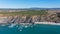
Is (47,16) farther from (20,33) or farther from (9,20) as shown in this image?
(20,33)

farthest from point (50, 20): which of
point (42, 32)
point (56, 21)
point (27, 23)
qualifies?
point (42, 32)

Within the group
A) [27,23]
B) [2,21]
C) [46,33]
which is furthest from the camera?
[2,21]

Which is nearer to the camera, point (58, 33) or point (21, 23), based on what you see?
point (58, 33)

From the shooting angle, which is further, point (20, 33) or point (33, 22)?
point (33, 22)

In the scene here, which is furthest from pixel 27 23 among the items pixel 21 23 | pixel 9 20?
pixel 9 20

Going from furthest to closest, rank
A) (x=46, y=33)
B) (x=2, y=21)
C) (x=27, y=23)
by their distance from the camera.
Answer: (x=2, y=21) < (x=27, y=23) < (x=46, y=33)

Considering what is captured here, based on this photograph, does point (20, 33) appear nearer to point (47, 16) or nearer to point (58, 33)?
point (58, 33)

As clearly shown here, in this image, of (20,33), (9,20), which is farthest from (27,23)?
(20,33)

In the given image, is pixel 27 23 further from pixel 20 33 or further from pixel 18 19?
pixel 20 33
